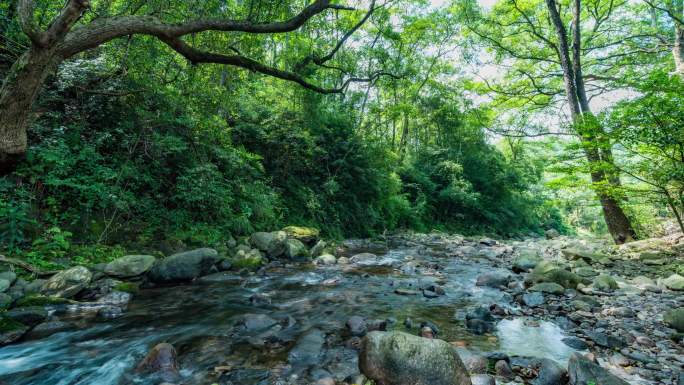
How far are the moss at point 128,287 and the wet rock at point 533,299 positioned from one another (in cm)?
631

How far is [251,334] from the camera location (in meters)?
3.74

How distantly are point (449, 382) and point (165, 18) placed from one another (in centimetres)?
859

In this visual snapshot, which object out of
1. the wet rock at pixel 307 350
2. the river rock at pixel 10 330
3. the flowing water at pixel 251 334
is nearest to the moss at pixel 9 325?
the river rock at pixel 10 330

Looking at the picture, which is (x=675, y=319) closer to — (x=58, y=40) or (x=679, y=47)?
(x=58, y=40)

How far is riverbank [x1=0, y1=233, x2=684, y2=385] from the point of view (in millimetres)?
2828

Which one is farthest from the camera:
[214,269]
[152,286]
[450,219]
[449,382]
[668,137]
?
[450,219]

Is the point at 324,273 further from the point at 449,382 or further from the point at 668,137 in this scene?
the point at 668,137

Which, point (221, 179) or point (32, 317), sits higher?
point (221, 179)

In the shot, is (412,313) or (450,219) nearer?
(412,313)

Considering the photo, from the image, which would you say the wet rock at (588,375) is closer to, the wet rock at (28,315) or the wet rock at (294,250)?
the wet rock at (28,315)

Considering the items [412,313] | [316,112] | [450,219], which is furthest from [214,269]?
[450,219]

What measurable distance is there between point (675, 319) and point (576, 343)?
1.30 m

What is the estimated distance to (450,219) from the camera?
22.3 meters

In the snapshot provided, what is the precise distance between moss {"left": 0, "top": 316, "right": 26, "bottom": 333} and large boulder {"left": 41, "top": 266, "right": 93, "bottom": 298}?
91 cm
